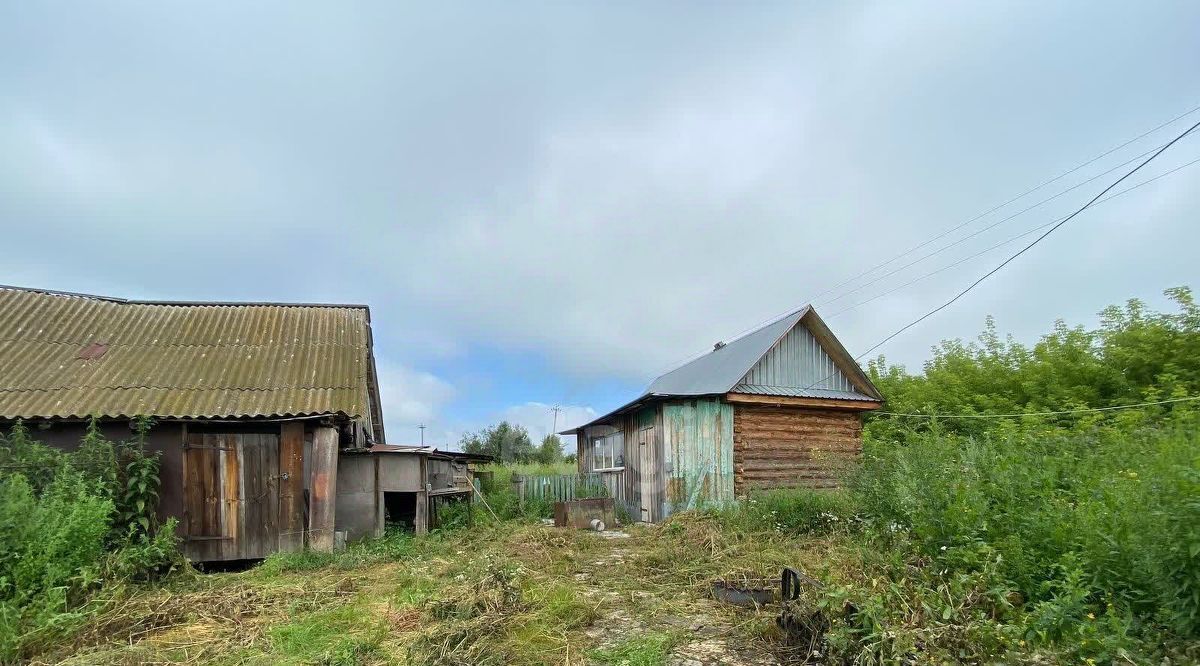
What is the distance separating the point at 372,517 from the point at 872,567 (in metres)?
8.70

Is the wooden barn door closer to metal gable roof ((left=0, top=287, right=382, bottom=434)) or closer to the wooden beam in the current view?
metal gable roof ((left=0, top=287, right=382, bottom=434))

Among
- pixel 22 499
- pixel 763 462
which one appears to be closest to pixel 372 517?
pixel 22 499

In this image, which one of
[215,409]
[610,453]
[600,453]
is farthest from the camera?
[600,453]

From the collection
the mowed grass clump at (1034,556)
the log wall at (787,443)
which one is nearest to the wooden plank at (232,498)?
the mowed grass clump at (1034,556)

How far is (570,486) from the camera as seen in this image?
17422mm

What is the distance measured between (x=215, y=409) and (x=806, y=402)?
12.0 metres

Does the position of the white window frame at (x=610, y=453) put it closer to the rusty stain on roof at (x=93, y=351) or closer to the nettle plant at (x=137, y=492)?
the nettle plant at (x=137, y=492)

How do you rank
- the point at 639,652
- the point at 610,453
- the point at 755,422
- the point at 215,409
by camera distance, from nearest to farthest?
the point at 639,652 < the point at 215,409 < the point at 755,422 < the point at 610,453

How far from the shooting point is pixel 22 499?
6270mm

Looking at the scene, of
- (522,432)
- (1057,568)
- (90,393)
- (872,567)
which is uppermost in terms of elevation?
(90,393)

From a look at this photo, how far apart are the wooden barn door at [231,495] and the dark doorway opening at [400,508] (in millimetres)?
3583

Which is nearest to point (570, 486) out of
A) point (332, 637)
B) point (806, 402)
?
point (806, 402)

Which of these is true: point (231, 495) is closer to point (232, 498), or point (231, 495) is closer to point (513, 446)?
point (232, 498)

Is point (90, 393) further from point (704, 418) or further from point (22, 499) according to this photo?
point (704, 418)
